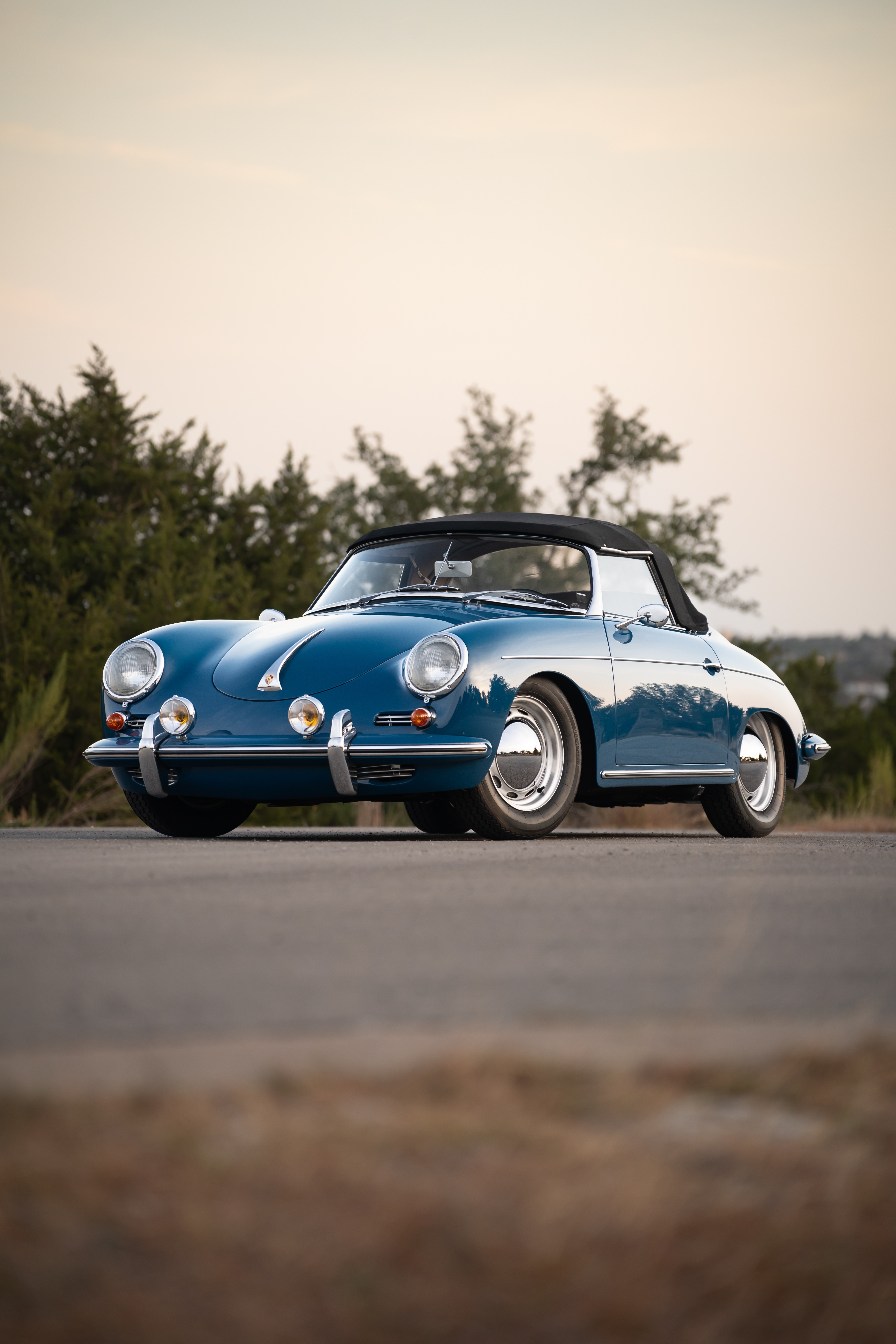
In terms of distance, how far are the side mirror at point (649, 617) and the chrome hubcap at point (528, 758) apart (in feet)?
3.04

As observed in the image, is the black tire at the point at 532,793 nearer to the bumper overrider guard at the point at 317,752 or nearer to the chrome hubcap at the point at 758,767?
the bumper overrider guard at the point at 317,752

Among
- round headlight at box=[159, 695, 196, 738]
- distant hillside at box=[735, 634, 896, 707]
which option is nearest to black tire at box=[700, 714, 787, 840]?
round headlight at box=[159, 695, 196, 738]

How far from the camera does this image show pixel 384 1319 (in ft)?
5.78

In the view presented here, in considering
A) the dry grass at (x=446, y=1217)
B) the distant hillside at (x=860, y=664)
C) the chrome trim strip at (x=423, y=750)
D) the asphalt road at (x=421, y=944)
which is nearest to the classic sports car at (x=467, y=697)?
the chrome trim strip at (x=423, y=750)

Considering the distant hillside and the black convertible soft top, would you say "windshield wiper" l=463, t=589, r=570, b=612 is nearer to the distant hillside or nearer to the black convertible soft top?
the black convertible soft top

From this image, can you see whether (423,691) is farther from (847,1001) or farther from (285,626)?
(847,1001)

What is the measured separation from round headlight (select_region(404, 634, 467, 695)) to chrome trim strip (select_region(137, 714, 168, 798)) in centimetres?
123

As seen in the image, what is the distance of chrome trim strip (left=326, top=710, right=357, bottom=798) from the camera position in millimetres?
7141

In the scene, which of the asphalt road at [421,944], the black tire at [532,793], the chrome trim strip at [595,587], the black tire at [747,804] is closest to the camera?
the asphalt road at [421,944]

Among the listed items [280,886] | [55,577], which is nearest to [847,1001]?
[280,886]

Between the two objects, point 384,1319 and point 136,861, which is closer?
point 384,1319

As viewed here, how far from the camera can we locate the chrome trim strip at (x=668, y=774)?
8.12 meters

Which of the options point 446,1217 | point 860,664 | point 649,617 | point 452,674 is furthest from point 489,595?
point 860,664

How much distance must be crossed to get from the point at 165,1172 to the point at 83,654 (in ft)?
47.4
